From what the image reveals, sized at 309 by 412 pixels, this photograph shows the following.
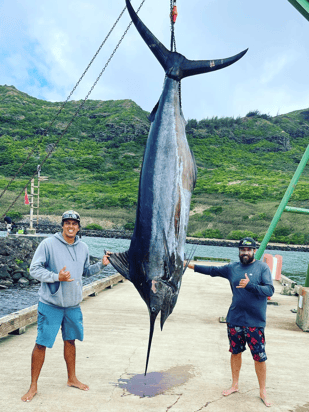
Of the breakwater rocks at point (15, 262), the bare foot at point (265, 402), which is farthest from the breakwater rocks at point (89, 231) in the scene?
the bare foot at point (265, 402)

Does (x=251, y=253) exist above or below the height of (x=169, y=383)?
above

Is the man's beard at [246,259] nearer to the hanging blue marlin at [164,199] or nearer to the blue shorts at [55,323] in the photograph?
the hanging blue marlin at [164,199]

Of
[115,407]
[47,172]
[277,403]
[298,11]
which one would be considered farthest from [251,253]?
[47,172]

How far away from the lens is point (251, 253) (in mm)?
2984

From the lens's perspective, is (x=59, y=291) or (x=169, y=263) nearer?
(x=169, y=263)

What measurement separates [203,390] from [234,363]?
35cm

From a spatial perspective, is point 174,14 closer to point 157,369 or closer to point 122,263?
point 122,263

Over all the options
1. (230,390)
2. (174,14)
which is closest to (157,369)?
(230,390)

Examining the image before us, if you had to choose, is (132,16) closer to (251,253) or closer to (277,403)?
(251,253)

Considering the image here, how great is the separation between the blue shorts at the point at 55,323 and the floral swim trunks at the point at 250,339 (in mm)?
1217

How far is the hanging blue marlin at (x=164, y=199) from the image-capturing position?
100 inches

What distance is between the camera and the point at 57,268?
279cm

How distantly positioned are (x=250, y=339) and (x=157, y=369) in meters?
1.09

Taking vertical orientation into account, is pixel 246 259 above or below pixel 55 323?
above
